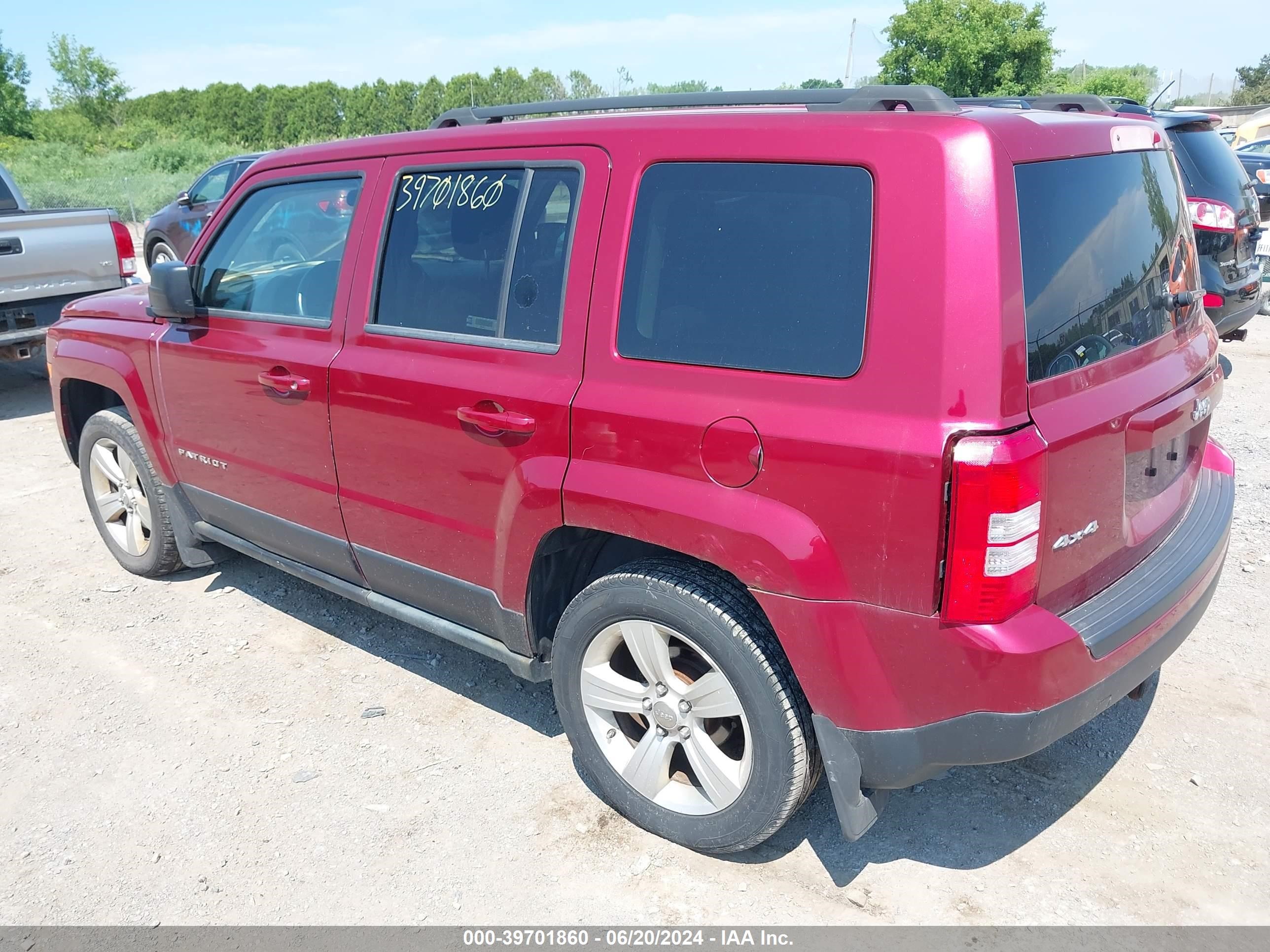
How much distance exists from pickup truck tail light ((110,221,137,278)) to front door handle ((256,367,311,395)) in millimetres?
5272

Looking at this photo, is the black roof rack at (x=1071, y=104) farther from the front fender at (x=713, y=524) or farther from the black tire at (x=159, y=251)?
the black tire at (x=159, y=251)

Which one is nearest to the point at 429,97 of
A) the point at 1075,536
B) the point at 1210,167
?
the point at 1210,167

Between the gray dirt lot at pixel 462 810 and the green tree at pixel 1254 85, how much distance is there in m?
53.0

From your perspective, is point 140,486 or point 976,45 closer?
point 140,486

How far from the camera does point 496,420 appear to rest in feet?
9.13

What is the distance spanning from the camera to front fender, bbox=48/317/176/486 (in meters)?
4.16

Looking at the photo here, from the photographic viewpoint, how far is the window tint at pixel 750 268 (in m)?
2.20

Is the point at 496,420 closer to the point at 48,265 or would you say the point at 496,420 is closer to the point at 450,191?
the point at 450,191

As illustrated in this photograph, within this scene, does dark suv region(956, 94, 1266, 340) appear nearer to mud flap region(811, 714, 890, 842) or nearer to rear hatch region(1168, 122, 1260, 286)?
rear hatch region(1168, 122, 1260, 286)

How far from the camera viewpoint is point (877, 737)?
2.29 meters

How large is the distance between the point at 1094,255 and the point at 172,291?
323 cm

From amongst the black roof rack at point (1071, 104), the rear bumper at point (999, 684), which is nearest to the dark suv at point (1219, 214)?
the black roof rack at point (1071, 104)

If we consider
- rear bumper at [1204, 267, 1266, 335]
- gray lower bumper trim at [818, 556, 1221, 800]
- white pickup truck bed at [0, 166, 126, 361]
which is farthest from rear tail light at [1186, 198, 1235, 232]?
white pickup truck bed at [0, 166, 126, 361]

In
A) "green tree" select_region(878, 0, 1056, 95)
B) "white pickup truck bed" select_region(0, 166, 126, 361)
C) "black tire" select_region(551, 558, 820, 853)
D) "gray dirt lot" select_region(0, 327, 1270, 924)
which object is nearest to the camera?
"black tire" select_region(551, 558, 820, 853)
